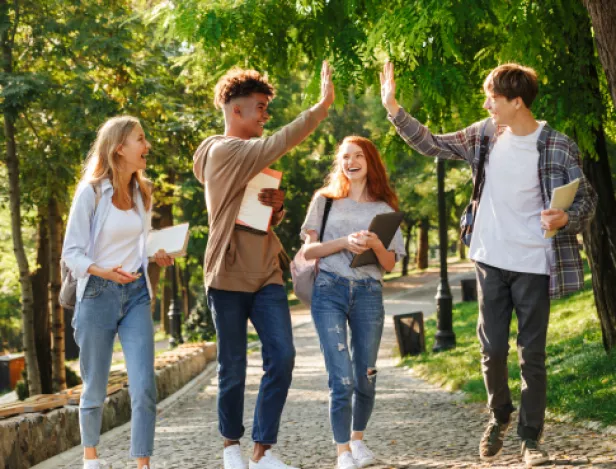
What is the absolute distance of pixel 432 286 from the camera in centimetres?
3866

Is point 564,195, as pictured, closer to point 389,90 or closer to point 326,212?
point 389,90

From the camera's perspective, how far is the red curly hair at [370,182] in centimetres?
568

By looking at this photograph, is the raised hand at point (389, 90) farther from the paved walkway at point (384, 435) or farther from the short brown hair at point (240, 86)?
the paved walkway at point (384, 435)

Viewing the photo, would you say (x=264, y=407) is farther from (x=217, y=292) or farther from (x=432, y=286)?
(x=432, y=286)

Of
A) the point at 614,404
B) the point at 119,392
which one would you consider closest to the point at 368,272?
the point at 614,404

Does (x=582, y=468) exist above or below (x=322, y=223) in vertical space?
below

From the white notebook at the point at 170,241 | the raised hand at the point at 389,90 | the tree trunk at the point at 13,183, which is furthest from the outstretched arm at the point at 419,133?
the tree trunk at the point at 13,183

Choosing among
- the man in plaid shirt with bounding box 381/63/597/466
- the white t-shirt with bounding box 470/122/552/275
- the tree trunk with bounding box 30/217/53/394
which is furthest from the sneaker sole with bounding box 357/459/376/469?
the tree trunk with bounding box 30/217/53/394

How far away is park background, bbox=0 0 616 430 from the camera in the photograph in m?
7.16

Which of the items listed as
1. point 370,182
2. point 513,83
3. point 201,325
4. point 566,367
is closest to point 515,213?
point 513,83

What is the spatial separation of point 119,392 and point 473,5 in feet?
16.6

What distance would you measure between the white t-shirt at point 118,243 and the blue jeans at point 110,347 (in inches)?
4.0

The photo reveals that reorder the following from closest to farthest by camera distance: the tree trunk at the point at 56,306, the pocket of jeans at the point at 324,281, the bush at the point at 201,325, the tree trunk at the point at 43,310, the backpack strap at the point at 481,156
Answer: the backpack strap at the point at 481,156, the pocket of jeans at the point at 324,281, the tree trunk at the point at 56,306, the tree trunk at the point at 43,310, the bush at the point at 201,325

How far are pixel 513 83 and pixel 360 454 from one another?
Result: 7.66 ft
